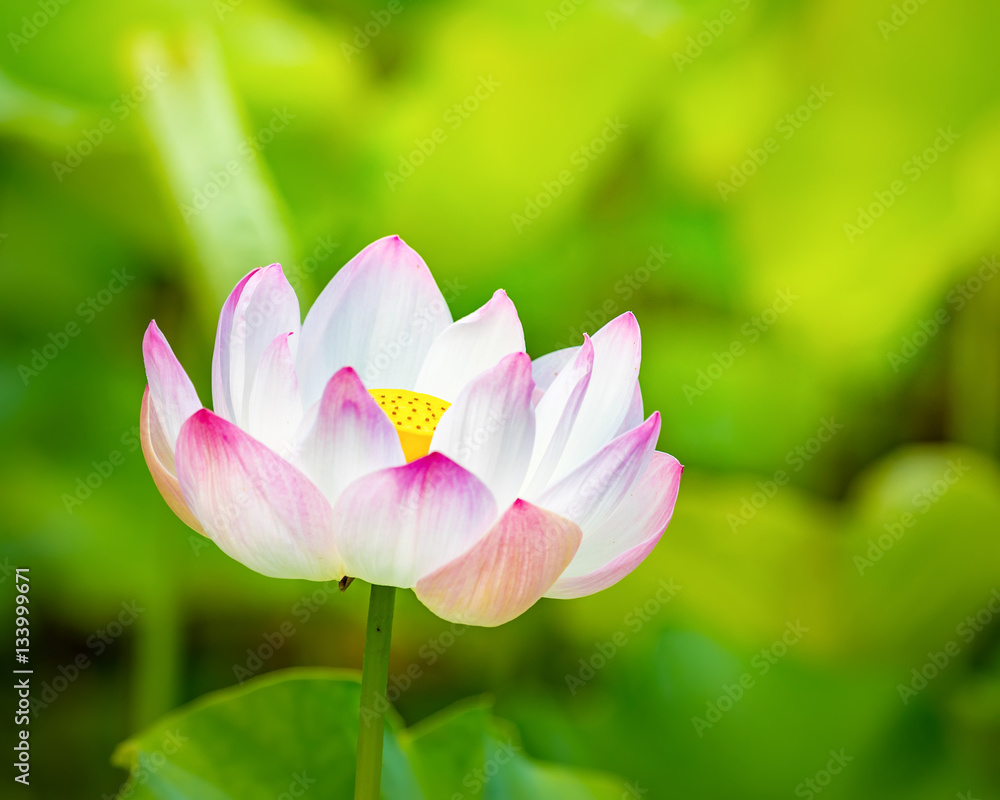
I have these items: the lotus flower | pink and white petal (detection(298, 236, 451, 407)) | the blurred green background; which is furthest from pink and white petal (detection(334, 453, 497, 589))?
the blurred green background

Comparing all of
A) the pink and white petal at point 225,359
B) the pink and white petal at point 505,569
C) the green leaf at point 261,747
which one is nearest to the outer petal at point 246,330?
the pink and white petal at point 225,359

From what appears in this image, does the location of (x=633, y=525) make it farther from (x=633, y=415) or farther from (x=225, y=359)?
(x=225, y=359)

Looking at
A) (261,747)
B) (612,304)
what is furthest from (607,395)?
(612,304)

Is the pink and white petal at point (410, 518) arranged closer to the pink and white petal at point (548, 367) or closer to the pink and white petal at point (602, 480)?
the pink and white petal at point (602, 480)

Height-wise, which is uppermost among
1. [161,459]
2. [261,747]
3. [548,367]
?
[548,367]

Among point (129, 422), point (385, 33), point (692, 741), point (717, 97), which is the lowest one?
point (129, 422)

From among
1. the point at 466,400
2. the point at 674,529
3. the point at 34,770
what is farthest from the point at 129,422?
the point at 466,400

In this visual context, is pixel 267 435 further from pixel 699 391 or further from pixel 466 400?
→ pixel 699 391
